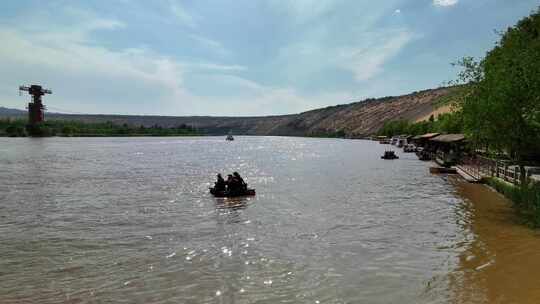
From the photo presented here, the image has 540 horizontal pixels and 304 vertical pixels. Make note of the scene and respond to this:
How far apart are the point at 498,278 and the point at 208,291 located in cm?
718

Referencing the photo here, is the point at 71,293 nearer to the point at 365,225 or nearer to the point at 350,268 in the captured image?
the point at 350,268

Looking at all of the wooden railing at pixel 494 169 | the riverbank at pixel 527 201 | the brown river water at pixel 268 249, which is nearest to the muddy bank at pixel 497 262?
the brown river water at pixel 268 249

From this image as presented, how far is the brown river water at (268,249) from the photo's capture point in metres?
11.2

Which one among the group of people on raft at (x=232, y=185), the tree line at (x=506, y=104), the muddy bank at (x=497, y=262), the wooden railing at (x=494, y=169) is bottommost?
the muddy bank at (x=497, y=262)

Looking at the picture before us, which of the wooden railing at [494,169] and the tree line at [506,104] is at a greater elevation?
the tree line at [506,104]

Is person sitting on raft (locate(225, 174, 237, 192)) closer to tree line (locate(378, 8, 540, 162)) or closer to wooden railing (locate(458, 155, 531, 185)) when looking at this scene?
tree line (locate(378, 8, 540, 162))

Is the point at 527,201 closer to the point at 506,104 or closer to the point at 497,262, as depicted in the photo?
the point at 506,104

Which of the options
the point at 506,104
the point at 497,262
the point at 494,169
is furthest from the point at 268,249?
the point at 494,169

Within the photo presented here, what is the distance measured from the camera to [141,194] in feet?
99.7

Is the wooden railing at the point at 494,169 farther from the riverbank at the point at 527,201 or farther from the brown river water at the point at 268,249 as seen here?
the brown river water at the point at 268,249

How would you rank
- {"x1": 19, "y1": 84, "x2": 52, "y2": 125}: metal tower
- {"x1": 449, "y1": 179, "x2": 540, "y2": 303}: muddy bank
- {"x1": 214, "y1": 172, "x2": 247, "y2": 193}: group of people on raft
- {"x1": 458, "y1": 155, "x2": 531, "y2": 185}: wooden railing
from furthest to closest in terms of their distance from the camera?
1. {"x1": 19, "y1": 84, "x2": 52, "y2": 125}: metal tower
2. {"x1": 214, "y1": 172, "x2": 247, "y2": 193}: group of people on raft
3. {"x1": 458, "y1": 155, "x2": 531, "y2": 185}: wooden railing
4. {"x1": 449, "y1": 179, "x2": 540, "y2": 303}: muddy bank

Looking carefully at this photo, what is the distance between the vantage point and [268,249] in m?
15.4

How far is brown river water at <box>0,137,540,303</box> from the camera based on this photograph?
11234mm

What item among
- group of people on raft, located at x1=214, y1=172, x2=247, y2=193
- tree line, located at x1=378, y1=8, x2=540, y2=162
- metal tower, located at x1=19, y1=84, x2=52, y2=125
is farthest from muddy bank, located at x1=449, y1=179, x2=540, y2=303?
metal tower, located at x1=19, y1=84, x2=52, y2=125
